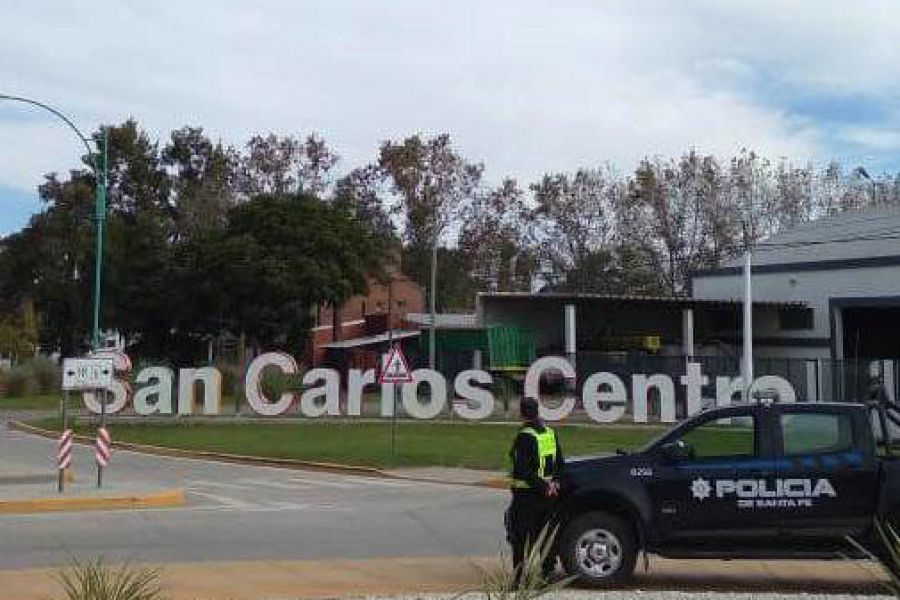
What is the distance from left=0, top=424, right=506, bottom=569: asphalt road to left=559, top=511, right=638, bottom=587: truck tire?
2658mm

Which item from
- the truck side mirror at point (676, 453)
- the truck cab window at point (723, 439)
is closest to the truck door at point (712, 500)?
the truck side mirror at point (676, 453)

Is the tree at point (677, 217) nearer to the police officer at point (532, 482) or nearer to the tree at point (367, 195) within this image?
the tree at point (367, 195)

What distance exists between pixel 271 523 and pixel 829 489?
8.01m

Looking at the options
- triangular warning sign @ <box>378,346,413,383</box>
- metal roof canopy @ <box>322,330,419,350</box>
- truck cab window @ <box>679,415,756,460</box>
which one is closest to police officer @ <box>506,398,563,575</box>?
truck cab window @ <box>679,415,756,460</box>

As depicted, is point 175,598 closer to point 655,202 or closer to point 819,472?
point 819,472

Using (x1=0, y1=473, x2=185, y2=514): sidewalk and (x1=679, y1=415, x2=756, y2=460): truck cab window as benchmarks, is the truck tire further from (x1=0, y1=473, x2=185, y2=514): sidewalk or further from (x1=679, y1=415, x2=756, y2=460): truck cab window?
(x1=0, y1=473, x2=185, y2=514): sidewalk

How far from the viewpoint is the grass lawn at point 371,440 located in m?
27.8

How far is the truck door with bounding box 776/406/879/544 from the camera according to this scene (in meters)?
10.8

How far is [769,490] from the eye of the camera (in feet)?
35.7

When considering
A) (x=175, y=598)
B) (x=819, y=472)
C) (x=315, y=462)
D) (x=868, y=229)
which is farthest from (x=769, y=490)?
(x=868, y=229)

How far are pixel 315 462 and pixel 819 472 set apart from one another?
17.8 metres

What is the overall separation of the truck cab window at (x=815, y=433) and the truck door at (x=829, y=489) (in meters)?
0.01

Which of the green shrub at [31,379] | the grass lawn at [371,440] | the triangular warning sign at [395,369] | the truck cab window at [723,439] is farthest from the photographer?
the green shrub at [31,379]

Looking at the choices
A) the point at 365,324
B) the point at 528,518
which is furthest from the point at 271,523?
the point at 365,324
